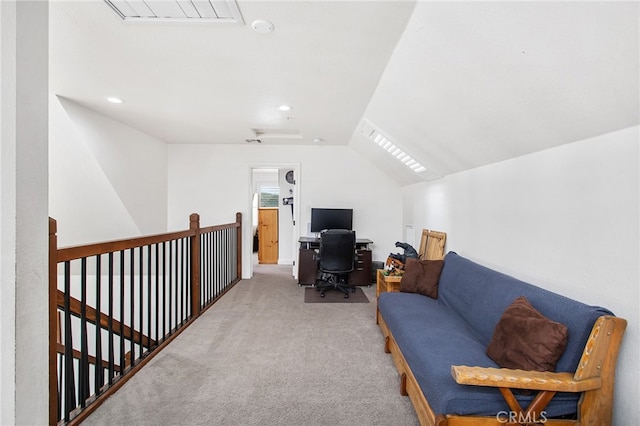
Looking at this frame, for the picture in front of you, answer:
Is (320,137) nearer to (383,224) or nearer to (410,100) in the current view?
(383,224)

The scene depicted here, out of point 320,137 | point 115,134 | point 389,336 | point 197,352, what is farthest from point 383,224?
point 115,134

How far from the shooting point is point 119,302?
3693 mm

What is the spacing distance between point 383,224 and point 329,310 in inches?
84.6

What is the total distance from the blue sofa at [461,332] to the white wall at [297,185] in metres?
2.35

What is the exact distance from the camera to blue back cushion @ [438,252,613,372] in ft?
4.39

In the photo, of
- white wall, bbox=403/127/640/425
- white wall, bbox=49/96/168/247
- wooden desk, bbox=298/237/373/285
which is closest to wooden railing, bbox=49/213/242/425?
white wall, bbox=49/96/168/247

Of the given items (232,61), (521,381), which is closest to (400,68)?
(232,61)

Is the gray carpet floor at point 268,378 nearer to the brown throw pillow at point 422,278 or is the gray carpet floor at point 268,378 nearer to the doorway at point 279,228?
the brown throw pillow at point 422,278

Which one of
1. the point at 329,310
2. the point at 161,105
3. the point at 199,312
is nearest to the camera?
the point at 161,105

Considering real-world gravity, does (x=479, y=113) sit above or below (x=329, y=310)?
above

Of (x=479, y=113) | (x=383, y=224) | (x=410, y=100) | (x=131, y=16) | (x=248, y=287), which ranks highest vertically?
(x=131, y=16)

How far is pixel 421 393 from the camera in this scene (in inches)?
62.5

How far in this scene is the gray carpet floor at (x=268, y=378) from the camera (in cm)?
176

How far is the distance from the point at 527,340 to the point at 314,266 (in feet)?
11.3
